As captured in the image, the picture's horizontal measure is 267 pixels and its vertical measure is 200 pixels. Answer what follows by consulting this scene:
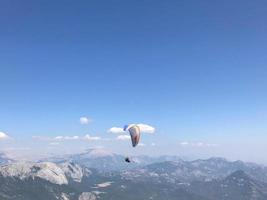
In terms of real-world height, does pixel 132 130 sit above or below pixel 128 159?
above
